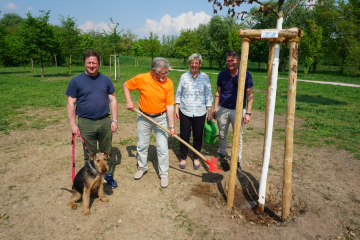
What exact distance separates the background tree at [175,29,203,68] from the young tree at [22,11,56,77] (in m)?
21.8


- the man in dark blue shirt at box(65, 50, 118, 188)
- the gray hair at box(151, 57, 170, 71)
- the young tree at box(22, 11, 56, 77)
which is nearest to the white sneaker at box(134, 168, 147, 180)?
the man in dark blue shirt at box(65, 50, 118, 188)

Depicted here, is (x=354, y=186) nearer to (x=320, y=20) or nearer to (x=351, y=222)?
(x=351, y=222)

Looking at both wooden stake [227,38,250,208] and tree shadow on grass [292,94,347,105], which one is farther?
tree shadow on grass [292,94,347,105]

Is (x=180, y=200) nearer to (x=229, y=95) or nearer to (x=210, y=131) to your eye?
(x=210, y=131)

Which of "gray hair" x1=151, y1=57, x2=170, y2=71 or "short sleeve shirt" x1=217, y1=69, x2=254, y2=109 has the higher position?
"gray hair" x1=151, y1=57, x2=170, y2=71

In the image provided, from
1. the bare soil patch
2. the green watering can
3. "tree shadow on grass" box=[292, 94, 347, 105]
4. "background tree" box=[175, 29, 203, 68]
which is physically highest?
"background tree" box=[175, 29, 203, 68]

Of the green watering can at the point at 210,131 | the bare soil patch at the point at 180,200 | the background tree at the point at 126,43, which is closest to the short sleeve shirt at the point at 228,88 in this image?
the green watering can at the point at 210,131

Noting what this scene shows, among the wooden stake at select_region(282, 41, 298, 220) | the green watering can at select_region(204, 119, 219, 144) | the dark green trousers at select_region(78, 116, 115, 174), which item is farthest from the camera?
the green watering can at select_region(204, 119, 219, 144)

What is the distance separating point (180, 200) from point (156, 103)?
173 cm

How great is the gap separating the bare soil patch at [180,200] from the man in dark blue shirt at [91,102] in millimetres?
1113

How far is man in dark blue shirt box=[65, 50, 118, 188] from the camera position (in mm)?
3508

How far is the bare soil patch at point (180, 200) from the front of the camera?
311cm

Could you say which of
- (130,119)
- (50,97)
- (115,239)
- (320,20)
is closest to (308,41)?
(320,20)

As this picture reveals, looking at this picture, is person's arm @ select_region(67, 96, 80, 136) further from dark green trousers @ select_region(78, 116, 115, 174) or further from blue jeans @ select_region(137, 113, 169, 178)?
blue jeans @ select_region(137, 113, 169, 178)
